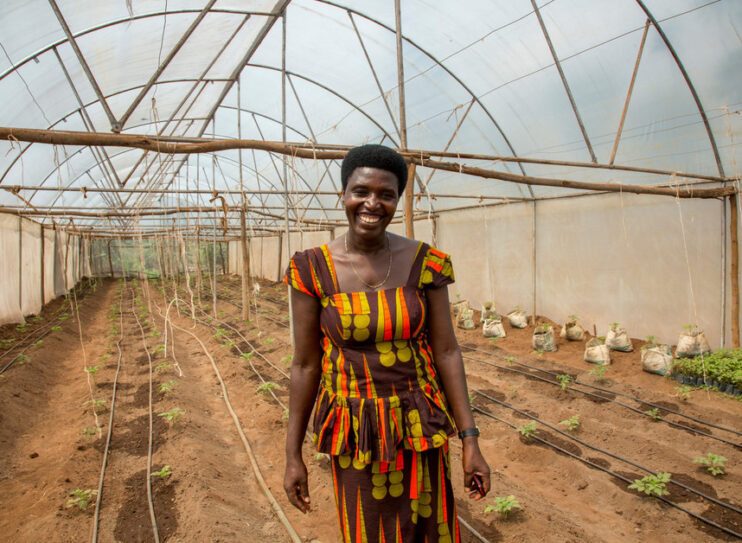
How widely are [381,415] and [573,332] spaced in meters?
7.46

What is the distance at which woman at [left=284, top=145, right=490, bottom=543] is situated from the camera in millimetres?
1498

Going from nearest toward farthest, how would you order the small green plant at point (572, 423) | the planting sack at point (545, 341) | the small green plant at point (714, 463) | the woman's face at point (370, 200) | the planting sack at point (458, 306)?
the woman's face at point (370, 200), the small green plant at point (714, 463), the small green plant at point (572, 423), the planting sack at point (545, 341), the planting sack at point (458, 306)

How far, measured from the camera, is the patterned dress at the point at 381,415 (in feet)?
4.89

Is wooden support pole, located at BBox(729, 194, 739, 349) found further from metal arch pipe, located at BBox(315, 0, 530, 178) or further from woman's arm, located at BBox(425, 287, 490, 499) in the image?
woman's arm, located at BBox(425, 287, 490, 499)

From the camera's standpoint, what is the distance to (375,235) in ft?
5.23

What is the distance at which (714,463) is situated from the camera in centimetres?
383

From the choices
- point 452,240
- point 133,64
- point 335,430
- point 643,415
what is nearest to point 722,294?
point 643,415

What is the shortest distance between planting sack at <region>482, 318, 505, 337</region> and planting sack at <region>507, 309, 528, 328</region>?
0.43 meters

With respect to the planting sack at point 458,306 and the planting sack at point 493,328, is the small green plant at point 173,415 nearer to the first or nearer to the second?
the planting sack at point 493,328

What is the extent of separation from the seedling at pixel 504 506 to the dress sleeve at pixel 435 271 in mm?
2315

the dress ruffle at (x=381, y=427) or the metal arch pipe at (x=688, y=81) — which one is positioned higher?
the metal arch pipe at (x=688, y=81)

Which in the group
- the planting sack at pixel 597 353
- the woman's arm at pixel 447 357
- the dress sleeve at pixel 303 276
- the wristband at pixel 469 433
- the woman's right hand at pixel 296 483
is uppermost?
the dress sleeve at pixel 303 276

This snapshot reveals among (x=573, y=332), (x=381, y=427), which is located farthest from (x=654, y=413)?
(x=381, y=427)

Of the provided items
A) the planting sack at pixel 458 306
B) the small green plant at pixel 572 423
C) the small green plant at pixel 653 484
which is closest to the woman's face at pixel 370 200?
the small green plant at pixel 653 484
